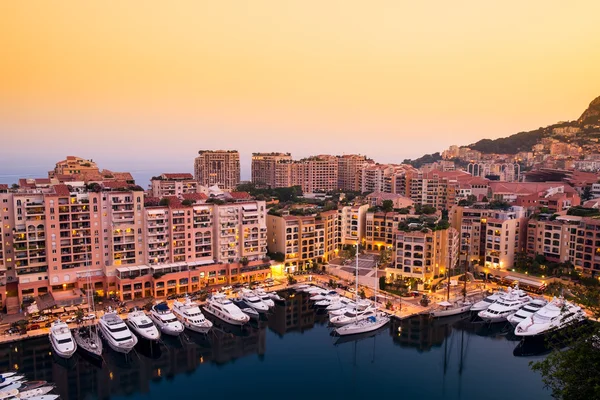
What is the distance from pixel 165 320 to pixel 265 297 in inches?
321

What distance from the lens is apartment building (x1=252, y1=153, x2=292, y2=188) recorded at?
9131 centimetres

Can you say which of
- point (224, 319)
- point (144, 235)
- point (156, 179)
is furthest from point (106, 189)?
point (156, 179)

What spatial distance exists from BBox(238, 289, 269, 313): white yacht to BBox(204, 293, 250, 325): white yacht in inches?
52.3

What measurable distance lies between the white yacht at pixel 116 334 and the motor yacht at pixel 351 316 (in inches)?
510

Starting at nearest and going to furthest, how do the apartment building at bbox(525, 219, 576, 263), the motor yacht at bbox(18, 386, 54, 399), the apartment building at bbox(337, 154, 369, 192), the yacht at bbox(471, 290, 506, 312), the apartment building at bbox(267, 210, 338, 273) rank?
the motor yacht at bbox(18, 386, 54, 399) → the yacht at bbox(471, 290, 506, 312) → the apartment building at bbox(525, 219, 576, 263) → the apartment building at bbox(267, 210, 338, 273) → the apartment building at bbox(337, 154, 369, 192)

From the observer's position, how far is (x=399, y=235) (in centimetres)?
3872

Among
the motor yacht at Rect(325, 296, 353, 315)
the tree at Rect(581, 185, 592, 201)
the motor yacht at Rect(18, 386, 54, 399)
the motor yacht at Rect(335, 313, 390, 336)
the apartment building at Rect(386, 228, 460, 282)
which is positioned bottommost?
the motor yacht at Rect(18, 386, 54, 399)

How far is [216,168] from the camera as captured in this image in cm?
8962

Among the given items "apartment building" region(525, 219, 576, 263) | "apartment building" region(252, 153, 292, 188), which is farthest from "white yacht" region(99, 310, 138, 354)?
"apartment building" region(252, 153, 292, 188)

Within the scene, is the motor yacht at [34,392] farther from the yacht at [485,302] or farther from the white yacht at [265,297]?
the yacht at [485,302]

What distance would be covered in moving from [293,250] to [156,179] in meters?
24.7

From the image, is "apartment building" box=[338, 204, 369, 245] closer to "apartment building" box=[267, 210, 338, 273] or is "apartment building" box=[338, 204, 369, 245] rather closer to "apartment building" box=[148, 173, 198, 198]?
"apartment building" box=[267, 210, 338, 273]

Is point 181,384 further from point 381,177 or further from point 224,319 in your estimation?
point 381,177

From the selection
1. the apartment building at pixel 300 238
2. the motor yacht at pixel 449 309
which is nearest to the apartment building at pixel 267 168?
the apartment building at pixel 300 238
